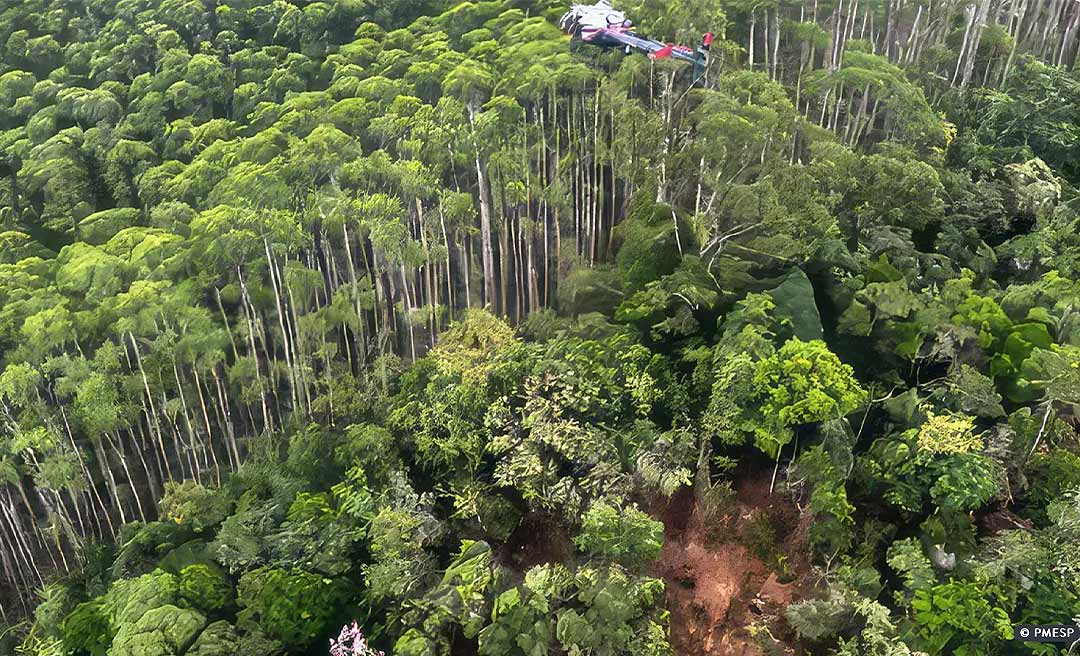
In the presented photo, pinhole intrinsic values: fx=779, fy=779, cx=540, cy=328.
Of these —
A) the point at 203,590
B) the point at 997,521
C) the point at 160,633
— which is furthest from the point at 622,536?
the point at 160,633

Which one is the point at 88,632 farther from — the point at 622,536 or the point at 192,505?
the point at 622,536

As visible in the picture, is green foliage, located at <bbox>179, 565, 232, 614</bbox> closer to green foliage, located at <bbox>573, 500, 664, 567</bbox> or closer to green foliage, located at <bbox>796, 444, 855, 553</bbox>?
green foliage, located at <bbox>573, 500, 664, 567</bbox>

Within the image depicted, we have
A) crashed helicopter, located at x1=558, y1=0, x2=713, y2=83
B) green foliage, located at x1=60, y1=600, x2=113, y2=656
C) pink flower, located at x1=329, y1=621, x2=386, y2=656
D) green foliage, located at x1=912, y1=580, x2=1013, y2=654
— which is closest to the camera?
green foliage, located at x1=912, y1=580, x2=1013, y2=654

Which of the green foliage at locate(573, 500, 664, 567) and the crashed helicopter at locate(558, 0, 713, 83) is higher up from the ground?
the crashed helicopter at locate(558, 0, 713, 83)

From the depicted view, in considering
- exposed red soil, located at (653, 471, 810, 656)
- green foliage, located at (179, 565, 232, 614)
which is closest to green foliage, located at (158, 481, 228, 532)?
green foliage, located at (179, 565, 232, 614)

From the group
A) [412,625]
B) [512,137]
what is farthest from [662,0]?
[412,625]

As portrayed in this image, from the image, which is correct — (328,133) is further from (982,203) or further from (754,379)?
(982,203)
